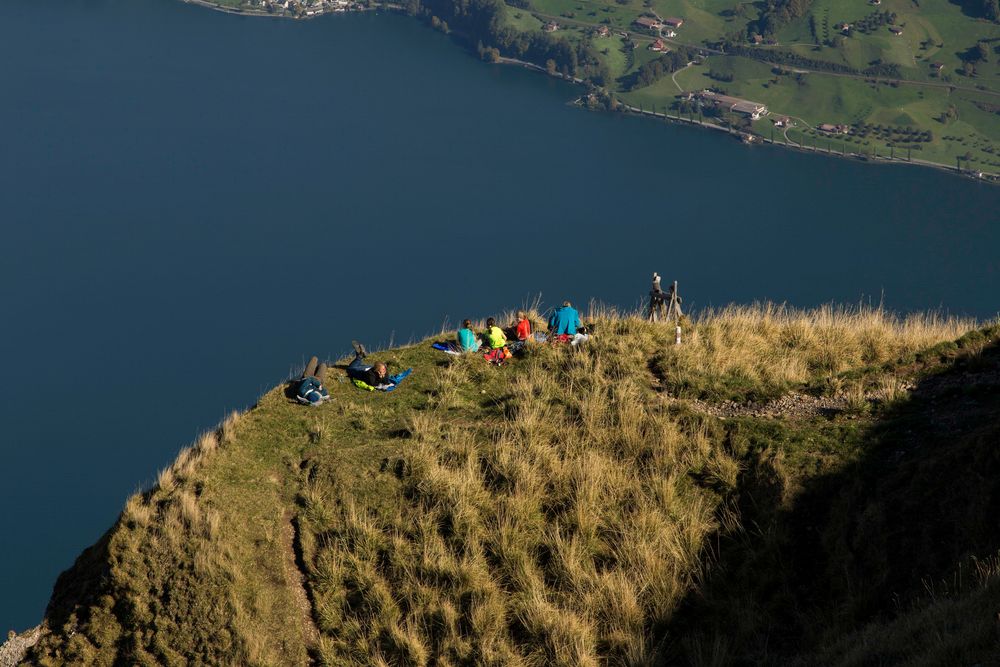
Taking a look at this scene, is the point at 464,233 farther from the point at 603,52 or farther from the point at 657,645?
the point at 657,645

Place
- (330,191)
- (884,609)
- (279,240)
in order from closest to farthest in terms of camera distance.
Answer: (884,609), (279,240), (330,191)

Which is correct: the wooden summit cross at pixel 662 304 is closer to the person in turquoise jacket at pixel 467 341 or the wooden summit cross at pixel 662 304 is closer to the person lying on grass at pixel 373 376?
the person in turquoise jacket at pixel 467 341

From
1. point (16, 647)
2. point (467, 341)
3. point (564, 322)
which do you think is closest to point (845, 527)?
point (564, 322)

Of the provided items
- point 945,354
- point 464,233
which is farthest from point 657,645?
point 464,233

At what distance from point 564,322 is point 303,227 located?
347 ft

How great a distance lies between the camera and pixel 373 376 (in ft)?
69.7

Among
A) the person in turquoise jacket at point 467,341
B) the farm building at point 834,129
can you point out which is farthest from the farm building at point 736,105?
the person in turquoise jacket at point 467,341

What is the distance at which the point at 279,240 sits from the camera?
122 metres

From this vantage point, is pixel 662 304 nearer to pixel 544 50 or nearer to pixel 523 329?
pixel 523 329

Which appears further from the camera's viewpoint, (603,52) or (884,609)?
(603,52)

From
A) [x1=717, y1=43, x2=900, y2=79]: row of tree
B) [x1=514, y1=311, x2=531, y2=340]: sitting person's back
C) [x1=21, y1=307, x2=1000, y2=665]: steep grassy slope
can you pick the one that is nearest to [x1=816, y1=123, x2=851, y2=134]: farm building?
[x1=717, y1=43, x2=900, y2=79]: row of tree

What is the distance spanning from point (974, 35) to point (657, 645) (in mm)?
207992

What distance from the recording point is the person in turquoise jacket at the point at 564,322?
2294cm

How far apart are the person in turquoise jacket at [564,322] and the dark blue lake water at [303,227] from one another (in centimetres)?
4823
